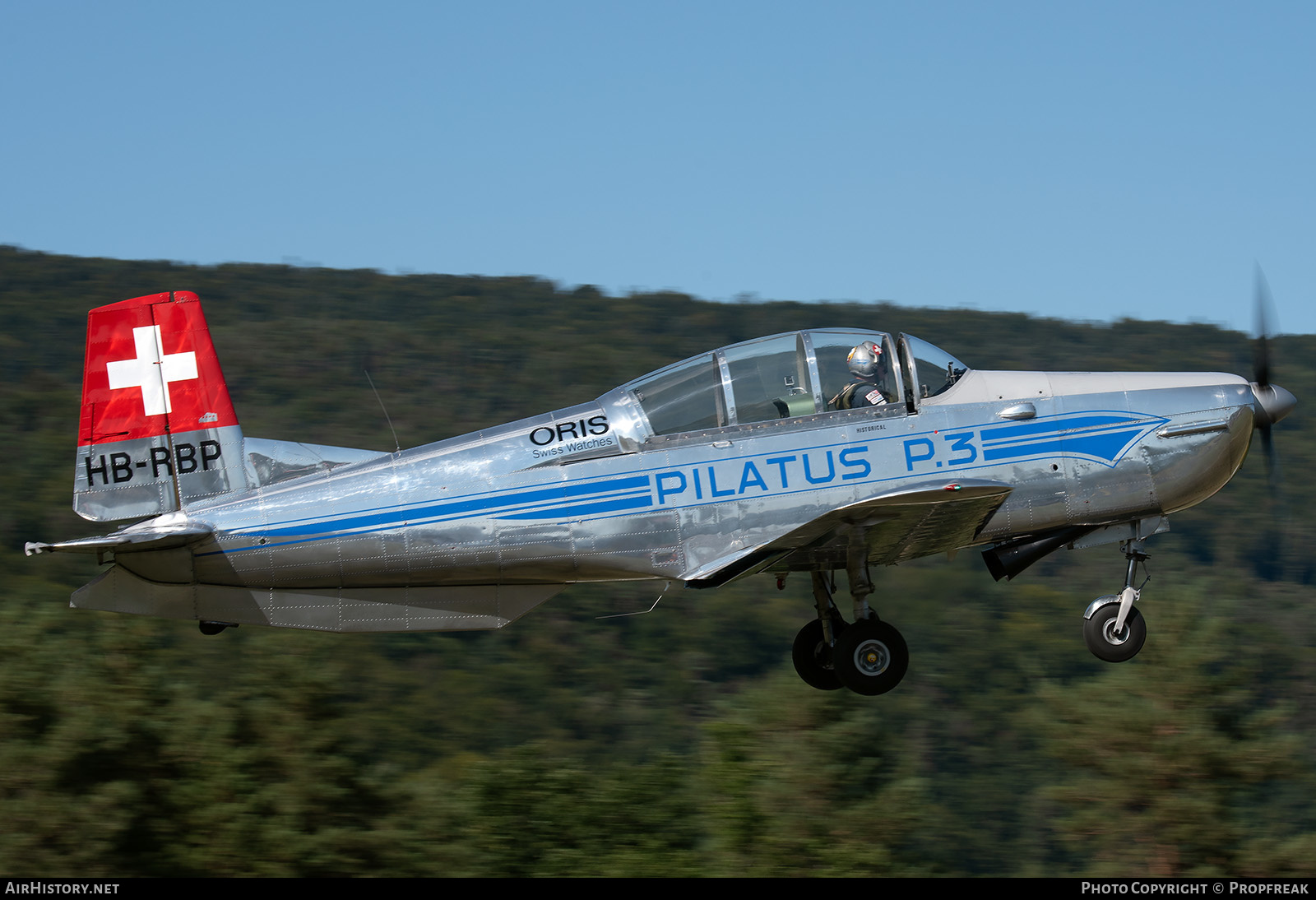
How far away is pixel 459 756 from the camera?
40.1 m

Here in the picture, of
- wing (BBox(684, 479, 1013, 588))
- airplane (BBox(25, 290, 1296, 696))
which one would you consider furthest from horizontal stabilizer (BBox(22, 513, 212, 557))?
wing (BBox(684, 479, 1013, 588))

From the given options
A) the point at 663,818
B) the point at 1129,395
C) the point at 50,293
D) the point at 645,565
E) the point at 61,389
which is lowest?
the point at 663,818

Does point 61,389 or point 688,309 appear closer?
point 61,389

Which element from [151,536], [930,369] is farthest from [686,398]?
[151,536]

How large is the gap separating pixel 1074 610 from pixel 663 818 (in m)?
22.5

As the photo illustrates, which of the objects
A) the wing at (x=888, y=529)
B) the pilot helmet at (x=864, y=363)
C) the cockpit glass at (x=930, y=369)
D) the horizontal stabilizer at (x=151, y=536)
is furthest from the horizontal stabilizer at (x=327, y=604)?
the cockpit glass at (x=930, y=369)

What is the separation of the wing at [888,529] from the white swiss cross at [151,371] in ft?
13.4

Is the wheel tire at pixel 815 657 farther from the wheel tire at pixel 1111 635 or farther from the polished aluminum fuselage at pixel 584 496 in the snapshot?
the wheel tire at pixel 1111 635

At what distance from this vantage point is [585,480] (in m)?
9.05

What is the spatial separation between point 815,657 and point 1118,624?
237 cm

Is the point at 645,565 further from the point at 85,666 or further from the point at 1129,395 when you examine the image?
the point at 85,666

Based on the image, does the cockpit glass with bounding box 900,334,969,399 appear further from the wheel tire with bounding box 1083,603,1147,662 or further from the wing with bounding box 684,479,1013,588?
the wheel tire with bounding box 1083,603,1147,662

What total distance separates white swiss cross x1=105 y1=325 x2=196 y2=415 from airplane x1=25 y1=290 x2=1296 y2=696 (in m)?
0.02
